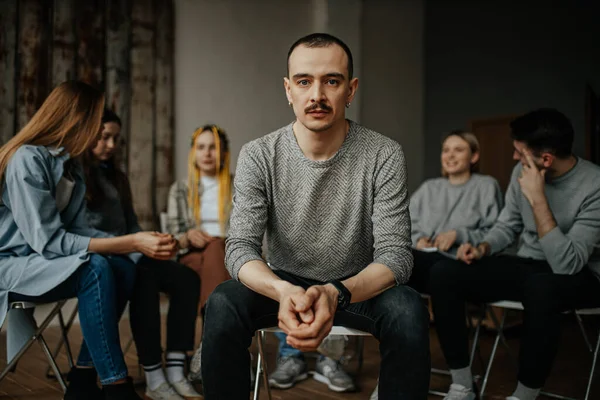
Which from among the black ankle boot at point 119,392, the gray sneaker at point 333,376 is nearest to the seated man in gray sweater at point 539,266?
the gray sneaker at point 333,376

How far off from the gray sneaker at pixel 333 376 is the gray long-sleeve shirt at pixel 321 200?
3.12ft

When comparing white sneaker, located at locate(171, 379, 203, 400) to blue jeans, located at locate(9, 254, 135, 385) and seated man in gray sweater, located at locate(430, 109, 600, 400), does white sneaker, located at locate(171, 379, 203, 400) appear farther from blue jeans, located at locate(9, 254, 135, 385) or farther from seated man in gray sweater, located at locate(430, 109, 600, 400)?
seated man in gray sweater, located at locate(430, 109, 600, 400)

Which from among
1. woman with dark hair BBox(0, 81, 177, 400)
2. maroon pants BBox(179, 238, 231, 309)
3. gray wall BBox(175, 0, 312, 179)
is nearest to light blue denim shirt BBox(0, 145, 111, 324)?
woman with dark hair BBox(0, 81, 177, 400)

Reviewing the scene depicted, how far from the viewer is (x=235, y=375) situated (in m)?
1.58

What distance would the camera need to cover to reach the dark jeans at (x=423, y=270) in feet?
8.77

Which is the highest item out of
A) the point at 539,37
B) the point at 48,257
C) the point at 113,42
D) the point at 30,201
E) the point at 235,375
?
the point at 539,37

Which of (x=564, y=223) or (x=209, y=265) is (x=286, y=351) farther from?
(x=564, y=223)

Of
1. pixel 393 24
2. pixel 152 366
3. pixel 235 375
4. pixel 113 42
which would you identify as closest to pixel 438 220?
pixel 152 366

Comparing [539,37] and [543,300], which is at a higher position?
[539,37]

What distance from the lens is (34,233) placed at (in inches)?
87.3

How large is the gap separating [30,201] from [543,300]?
1901 mm

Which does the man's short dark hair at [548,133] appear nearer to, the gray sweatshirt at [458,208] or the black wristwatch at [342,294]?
the gray sweatshirt at [458,208]

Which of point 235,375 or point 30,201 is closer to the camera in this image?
point 235,375

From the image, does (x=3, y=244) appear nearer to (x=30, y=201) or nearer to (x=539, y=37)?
(x=30, y=201)
